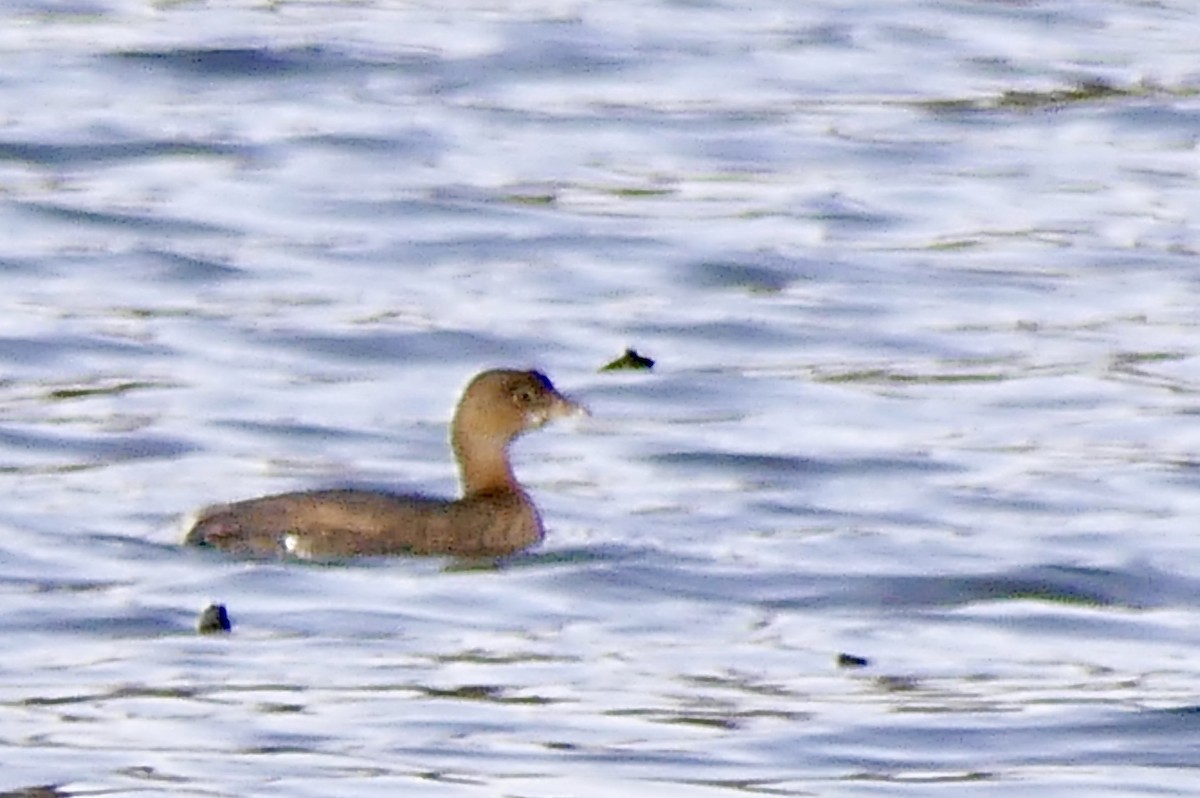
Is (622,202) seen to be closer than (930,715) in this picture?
No

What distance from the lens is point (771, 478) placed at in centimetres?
1553

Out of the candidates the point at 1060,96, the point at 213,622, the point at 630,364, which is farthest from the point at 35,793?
the point at 1060,96

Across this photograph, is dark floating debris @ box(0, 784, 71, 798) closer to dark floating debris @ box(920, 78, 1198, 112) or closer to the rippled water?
the rippled water

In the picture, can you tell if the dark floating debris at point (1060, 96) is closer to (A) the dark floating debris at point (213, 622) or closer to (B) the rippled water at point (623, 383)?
(B) the rippled water at point (623, 383)

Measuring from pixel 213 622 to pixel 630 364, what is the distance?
5.03 m

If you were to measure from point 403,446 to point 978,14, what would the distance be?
9829 mm

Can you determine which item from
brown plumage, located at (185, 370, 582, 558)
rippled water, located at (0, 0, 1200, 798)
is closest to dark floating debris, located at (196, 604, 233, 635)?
rippled water, located at (0, 0, 1200, 798)

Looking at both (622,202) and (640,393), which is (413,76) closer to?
(622,202)

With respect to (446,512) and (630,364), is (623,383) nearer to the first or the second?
(630,364)

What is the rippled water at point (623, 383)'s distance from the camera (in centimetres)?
1149

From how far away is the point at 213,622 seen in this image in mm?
12547

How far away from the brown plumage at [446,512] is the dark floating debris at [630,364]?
251 cm

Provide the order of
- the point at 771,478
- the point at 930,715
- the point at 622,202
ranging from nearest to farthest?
the point at 930,715 < the point at 771,478 < the point at 622,202

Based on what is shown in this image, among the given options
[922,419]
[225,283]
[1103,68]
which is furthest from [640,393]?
[1103,68]
